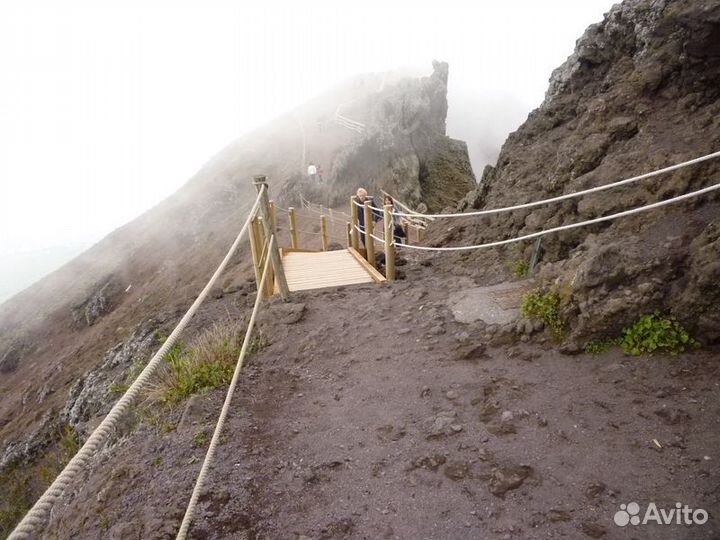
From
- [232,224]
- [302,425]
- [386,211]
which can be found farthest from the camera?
[232,224]

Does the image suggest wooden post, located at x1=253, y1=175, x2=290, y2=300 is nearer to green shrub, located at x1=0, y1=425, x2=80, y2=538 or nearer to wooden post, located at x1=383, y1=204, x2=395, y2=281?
wooden post, located at x1=383, y1=204, x2=395, y2=281

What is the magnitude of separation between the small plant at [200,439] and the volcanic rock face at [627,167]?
304 centimetres

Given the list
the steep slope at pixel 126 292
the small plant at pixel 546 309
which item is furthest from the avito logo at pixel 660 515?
the steep slope at pixel 126 292

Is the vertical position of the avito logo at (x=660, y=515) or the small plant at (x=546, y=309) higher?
the small plant at (x=546, y=309)

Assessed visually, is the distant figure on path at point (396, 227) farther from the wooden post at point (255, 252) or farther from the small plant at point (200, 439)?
the small plant at point (200, 439)

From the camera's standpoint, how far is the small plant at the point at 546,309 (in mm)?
3695

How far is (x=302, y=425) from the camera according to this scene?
3.39 m

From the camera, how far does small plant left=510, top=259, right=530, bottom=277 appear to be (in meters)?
5.11

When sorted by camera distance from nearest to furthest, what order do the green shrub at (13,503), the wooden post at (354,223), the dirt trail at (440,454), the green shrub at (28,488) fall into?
the dirt trail at (440,454)
the green shrub at (28,488)
the green shrub at (13,503)
the wooden post at (354,223)

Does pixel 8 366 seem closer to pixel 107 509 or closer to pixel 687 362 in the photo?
pixel 107 509

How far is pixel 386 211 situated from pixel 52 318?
105 feet

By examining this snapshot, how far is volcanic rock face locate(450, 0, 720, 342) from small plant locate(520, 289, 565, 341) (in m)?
0.12

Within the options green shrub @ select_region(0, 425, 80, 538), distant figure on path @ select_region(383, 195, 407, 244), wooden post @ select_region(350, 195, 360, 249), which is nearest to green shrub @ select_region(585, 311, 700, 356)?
distant figure on path @ select_region(383, 195, 407, 244)

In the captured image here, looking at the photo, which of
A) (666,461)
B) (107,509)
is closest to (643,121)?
(666,461)
